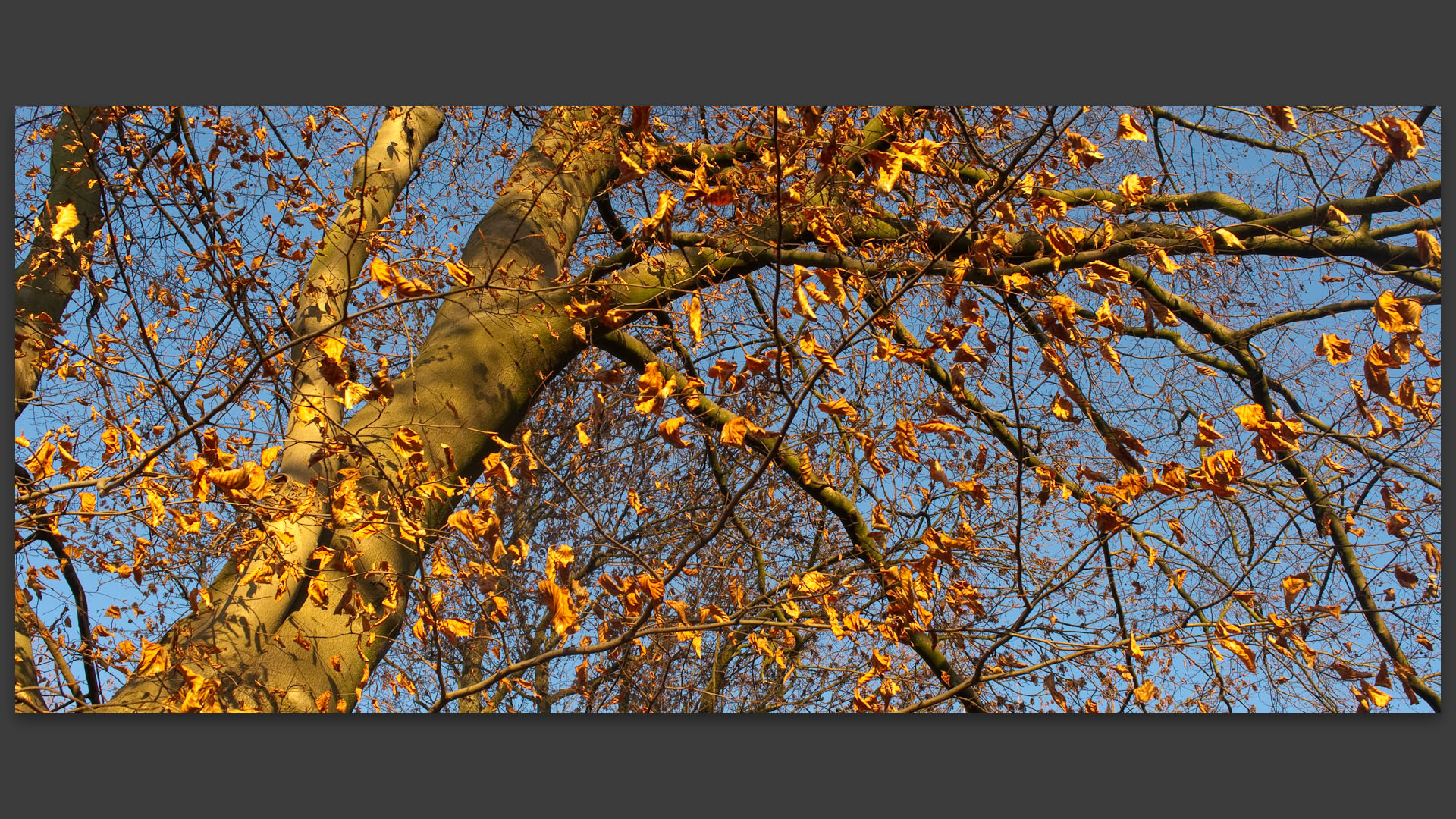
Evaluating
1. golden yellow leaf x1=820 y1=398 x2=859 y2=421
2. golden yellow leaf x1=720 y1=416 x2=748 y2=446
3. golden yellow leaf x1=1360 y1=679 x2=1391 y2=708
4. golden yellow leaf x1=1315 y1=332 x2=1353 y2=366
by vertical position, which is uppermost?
golden yellow leaf x1=1315 y1=332 x2=1353 y2=366

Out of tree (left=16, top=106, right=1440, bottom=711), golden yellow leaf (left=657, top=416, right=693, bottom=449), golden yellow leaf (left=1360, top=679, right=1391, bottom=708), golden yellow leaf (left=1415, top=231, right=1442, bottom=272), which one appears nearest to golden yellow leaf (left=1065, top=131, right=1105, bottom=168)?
tree (left=16, top=106, right=1440, bottom=711)

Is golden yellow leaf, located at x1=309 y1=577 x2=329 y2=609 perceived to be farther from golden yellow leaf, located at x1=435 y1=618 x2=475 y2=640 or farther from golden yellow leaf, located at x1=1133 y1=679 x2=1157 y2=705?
golden yellow leaf, located at x1=1133 y1=679 x2=1157 y2=705

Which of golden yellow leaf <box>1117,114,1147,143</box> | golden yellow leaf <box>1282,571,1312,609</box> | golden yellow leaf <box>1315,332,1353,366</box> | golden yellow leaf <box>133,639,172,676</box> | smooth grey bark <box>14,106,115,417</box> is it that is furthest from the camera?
smooth grey bark <box>14,106,115,417</box>

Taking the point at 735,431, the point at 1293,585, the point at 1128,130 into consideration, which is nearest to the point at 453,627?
the point at 735,431

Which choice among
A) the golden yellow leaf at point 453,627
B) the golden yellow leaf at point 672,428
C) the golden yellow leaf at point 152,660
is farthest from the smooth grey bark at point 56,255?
the golden yellow leaf at point 672,428

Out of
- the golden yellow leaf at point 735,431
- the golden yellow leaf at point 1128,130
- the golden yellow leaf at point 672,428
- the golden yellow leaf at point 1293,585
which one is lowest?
the golden yellow leaf at point 1293,585

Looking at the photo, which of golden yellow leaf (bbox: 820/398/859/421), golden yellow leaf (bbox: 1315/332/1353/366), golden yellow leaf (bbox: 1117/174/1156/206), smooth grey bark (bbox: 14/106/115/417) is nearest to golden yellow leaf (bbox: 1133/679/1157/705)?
golden yellow leaf (bbox: 1315/332/1353/366)

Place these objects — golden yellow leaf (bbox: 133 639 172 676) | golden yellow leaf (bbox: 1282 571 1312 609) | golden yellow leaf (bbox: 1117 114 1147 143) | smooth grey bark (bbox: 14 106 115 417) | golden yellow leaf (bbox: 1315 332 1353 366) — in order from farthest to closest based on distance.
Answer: smooth grey bark (bbox: 14 106 115 417)
golden yellow leaf (bbox: 1282 571 1312 609)
golden yellow leaf (bbox: 1315 332 1353 366)
golden yellow leaf (bbox: 133 639 172 676)
golden yellow leaf (bbox: 1117 114 1147 143)

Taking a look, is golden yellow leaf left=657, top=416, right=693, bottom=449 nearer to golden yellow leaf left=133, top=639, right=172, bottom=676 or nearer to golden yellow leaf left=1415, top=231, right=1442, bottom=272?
golden yellow leaf left=133, top=639, right=172, bottom=676

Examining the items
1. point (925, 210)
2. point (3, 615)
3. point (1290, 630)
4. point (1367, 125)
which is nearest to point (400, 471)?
point (3, 615)

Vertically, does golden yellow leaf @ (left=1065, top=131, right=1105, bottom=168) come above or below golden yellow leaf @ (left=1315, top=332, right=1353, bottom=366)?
above

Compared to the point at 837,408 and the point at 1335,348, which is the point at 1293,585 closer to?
the point at 1335,348

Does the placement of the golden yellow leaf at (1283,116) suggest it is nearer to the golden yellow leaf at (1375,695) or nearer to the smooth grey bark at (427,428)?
the golden yellow leaf at (1375,695)

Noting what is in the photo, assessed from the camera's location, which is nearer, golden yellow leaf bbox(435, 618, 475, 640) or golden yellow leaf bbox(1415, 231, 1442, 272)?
golden yellow leaf bbox(435, 618, 475, 640)
